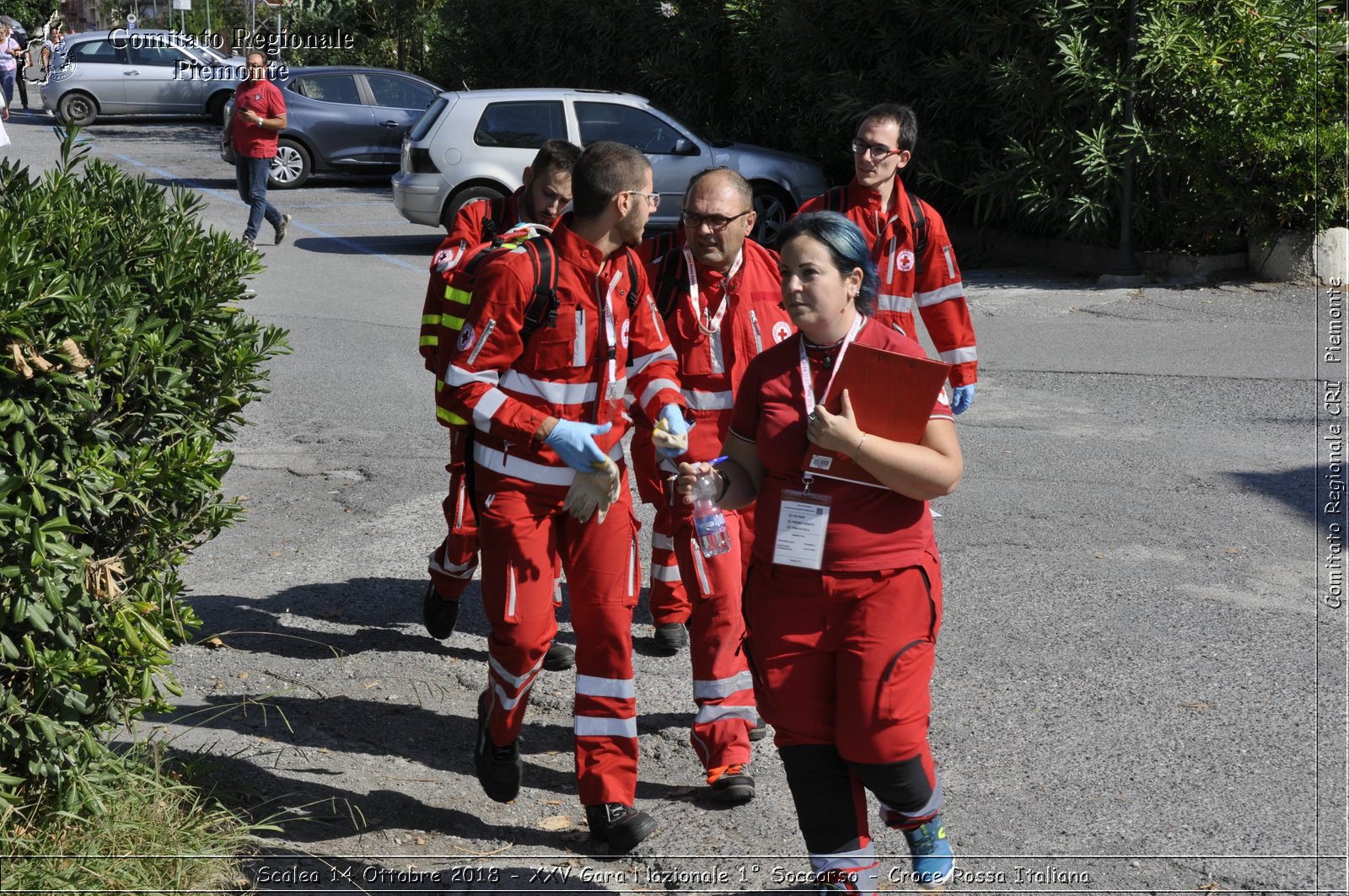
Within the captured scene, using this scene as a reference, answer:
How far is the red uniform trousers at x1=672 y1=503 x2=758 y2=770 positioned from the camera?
4359 millimetres

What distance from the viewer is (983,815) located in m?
4.15

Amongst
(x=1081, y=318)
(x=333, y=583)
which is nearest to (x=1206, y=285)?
(x=1081, y=318)

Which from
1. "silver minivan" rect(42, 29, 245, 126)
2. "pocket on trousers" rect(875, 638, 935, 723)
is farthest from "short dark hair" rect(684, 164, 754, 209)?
"silver minivan" rect(42, 29, 245, 126)

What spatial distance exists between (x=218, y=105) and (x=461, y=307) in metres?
26.5

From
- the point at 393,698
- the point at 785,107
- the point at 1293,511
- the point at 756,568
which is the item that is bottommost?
the point at 393,698

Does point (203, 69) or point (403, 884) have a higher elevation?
point (203, 69)

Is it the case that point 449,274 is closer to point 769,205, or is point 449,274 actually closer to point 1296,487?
point 1296,487

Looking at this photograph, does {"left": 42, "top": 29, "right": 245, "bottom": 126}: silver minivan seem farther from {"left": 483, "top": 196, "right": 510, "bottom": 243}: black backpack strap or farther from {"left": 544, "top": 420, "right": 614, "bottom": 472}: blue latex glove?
{"left": 544, "top": 420, "right": 614, "bottom": 472}: blue latex glove

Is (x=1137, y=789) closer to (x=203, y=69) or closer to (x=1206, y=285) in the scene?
(x=1206, y=285)

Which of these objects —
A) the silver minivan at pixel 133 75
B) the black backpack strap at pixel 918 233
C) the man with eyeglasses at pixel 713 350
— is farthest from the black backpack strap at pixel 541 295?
the silver minivan at pixel 133 75

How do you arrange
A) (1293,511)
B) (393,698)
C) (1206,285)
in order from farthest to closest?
(1206,285)
(1293,511)
(393,698)

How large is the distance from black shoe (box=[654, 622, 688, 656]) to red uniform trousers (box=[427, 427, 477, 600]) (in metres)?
0.80

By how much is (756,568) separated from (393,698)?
85.9 inches

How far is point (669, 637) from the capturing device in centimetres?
559
